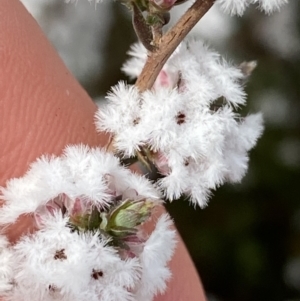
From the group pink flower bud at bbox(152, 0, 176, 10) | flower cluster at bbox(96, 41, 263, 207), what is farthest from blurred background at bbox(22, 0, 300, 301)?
pink flower bud at bbox(152, 0, 176, 10)

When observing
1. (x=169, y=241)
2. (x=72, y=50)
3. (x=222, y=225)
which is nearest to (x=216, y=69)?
(x=169, y=241)

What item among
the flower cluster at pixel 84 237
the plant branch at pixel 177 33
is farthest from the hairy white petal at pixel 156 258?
the plant branch at pixel 177 33

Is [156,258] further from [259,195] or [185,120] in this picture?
[259,195]

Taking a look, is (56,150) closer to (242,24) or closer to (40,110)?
(40,110)

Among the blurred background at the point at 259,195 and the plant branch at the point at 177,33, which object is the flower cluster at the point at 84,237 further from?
the blurred background at the point at 259,195

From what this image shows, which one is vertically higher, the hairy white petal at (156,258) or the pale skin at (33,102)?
the pale skin at (33,102)

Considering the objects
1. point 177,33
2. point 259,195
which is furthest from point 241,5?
point 259,195
